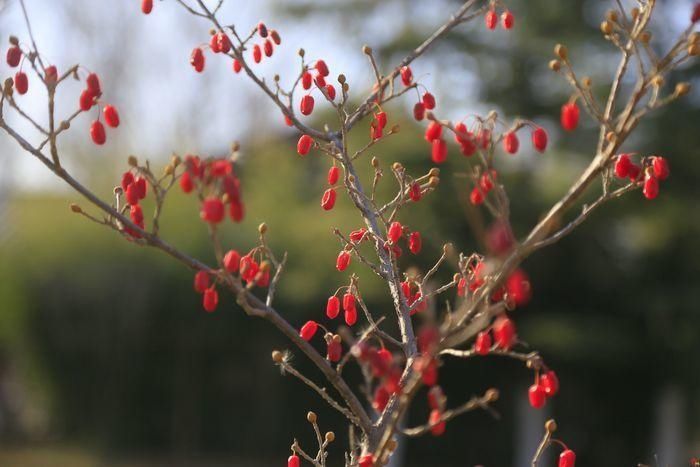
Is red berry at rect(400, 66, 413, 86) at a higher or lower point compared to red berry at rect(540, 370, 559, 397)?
higher

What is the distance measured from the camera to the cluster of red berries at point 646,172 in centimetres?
171

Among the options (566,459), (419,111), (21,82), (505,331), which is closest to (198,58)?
(21,82)

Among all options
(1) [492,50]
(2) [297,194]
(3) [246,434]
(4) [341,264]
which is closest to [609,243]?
(1) [492,50]

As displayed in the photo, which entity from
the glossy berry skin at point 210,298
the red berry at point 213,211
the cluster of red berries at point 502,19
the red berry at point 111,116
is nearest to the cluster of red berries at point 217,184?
the red berry at point 213,211

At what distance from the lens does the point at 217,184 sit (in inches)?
54.7

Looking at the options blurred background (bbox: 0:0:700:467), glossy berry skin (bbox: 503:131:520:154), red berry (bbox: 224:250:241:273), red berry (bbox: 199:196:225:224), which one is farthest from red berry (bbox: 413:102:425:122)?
blurred background (bbox: 0:0:700:467)

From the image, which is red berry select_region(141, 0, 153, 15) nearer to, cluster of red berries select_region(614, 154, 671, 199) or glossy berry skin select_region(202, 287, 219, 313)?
glossy berry skin select_region(202, 287, 219, 313)

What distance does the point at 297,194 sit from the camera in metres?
10.7

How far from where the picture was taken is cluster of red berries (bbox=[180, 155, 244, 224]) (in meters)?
1.33

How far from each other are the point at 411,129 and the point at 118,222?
255 inches

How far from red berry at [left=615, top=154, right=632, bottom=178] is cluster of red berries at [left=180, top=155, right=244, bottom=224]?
73 centimetres

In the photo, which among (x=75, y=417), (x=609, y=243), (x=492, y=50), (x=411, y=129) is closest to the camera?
(x=411, y=129)

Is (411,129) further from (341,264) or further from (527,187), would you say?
(341,264)

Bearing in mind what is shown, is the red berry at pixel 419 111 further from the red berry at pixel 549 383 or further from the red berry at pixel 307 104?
the red berry at pixel 549 383
